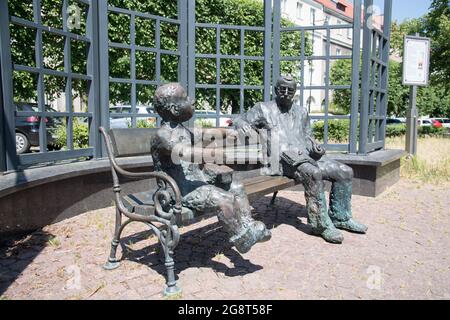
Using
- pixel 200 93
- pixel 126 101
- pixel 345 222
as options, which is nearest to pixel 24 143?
pixel 126 101

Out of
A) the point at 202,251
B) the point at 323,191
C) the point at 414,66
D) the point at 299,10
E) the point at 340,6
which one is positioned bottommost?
the point at 202,251

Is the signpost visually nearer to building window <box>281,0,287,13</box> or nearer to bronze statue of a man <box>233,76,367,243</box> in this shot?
bronze statue of a man <box>233,76,367,243</box>

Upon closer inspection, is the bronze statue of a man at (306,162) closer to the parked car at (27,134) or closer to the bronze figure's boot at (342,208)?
the bronze figure's boot at (342,208)

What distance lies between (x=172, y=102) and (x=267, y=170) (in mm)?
1613

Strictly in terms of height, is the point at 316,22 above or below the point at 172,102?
above

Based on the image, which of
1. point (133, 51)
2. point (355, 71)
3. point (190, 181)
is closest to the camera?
point (190, 181)

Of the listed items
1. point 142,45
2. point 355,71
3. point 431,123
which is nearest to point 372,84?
point 355,71

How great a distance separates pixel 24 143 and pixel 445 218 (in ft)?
30.0

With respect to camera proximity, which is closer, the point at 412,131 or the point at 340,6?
the point at 412,131

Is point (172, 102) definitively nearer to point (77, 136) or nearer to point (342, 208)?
point (342, 208)

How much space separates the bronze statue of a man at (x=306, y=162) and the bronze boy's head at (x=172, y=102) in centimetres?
144

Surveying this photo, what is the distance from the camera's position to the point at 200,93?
1405 cm

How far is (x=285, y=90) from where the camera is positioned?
4.02 metres
